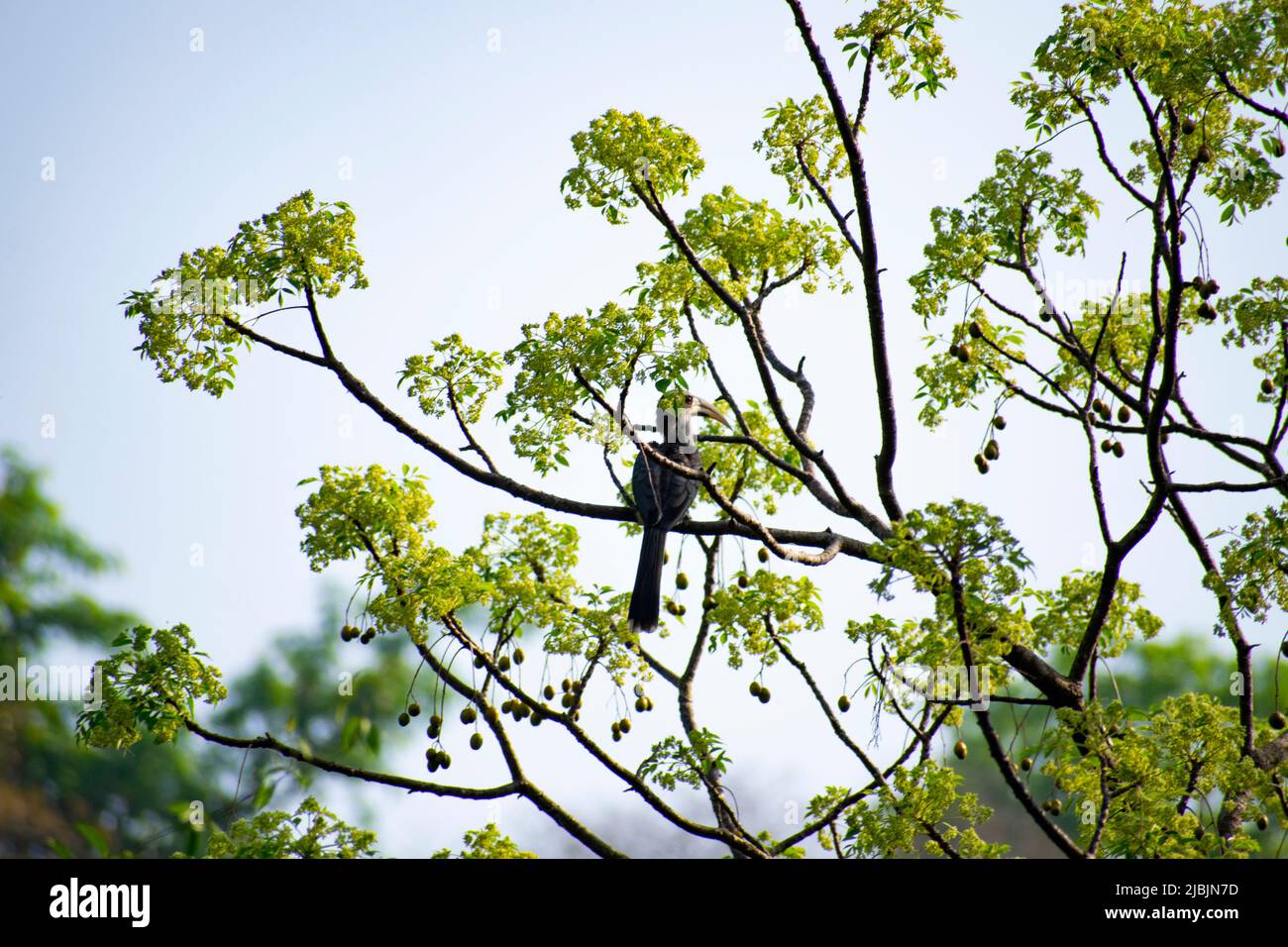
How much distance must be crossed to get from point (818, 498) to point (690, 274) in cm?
126

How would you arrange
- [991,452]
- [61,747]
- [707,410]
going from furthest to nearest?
[61,747] < [707,410] < [991,452]

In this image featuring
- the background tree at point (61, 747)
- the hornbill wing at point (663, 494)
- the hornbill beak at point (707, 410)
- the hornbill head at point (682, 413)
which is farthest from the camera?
the background tree at point (61, 747)

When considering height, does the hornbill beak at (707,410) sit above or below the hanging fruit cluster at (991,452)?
above

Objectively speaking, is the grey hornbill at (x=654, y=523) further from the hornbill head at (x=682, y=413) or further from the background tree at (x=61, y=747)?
the background tree at (x=61, y=747)

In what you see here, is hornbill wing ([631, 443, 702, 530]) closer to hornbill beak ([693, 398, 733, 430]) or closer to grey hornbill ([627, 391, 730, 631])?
grey hornbill ([627, 391, 730, 631])

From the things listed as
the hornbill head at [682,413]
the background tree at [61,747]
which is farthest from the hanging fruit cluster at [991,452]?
the background tree at [61,747]

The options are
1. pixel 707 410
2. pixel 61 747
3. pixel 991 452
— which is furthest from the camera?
pixel 61 747

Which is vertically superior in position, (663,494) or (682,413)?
(682,413)

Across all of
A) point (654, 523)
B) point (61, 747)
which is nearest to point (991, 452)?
point (654, 523)

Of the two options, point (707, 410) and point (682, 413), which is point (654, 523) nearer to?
point (682, 413)

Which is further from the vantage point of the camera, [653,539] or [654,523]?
[653,539]
